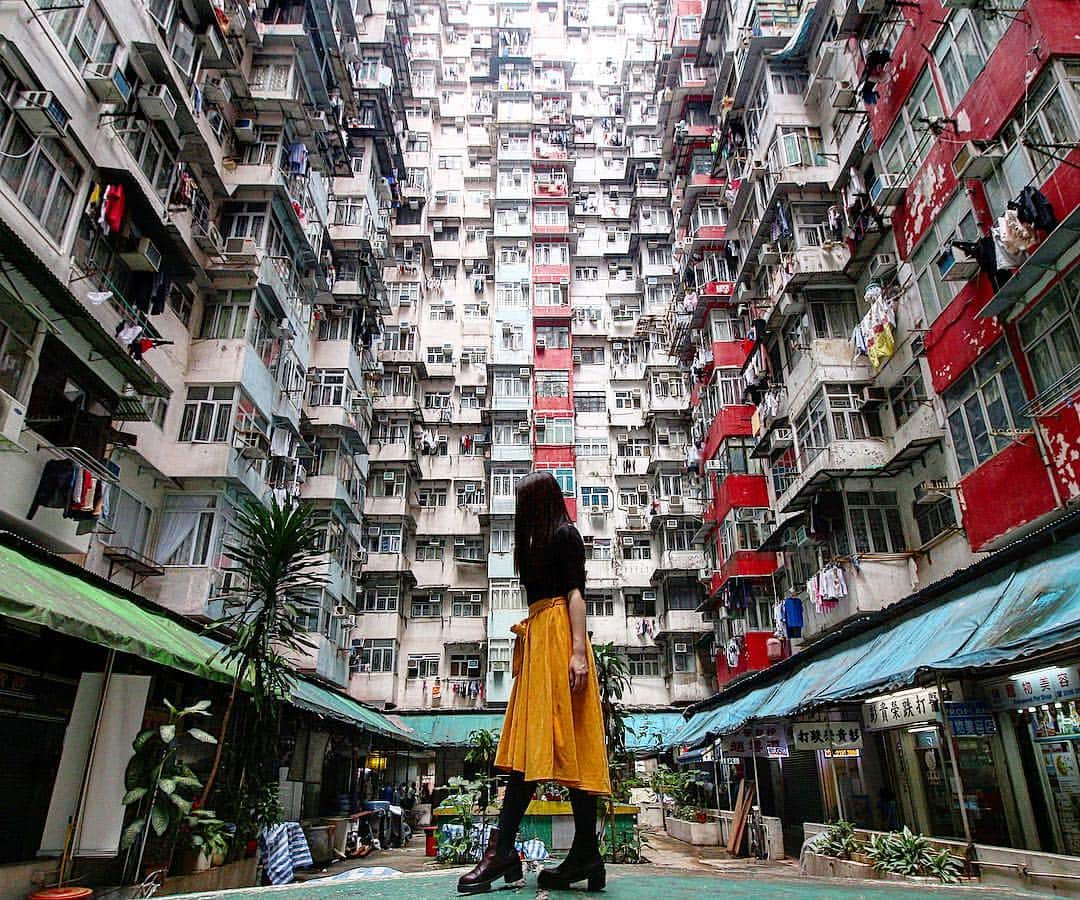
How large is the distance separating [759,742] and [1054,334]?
10727mm

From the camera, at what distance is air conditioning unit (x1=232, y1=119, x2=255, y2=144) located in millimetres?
18203

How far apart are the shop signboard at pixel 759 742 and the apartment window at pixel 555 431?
16018mm

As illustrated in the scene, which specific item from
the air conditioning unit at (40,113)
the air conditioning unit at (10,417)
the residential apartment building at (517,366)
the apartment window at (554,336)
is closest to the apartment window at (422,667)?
the residential apartment building at (517,366)

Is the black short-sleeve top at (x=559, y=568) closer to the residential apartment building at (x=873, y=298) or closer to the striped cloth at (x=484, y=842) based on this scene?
the striped cloth at (x=484, y=842)

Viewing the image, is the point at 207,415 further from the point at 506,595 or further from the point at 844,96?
the point at 844,96

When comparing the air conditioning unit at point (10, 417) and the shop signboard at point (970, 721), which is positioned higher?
the air conditioning unit at point (10, 417)

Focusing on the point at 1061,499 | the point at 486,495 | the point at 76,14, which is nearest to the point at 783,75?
the point at 1061,499

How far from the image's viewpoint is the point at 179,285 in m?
16.0

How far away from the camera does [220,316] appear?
676 inches

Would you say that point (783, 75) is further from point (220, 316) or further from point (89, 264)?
point (89, 264)

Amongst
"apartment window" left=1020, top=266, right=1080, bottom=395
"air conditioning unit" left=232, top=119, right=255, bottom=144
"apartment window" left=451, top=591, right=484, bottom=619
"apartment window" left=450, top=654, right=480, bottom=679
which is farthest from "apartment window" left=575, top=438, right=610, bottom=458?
"apartment window" left=1020, top=266, right=1080, bottom=395

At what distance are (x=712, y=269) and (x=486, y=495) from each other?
1372 centimetres

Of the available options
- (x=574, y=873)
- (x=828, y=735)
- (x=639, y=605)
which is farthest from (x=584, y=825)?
(x=639, y=605)

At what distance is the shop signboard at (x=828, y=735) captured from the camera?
13.0 meters
